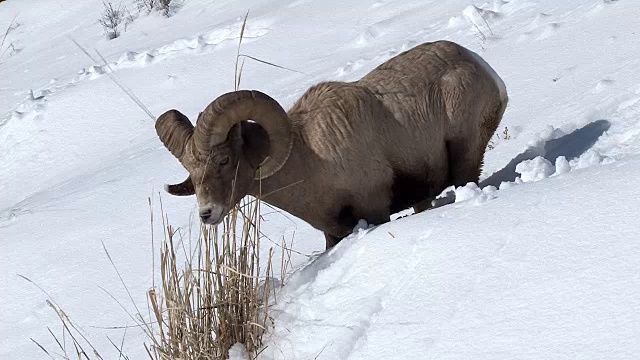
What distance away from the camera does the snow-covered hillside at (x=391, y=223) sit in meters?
3.71

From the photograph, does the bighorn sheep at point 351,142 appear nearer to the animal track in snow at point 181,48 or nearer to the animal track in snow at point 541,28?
the animal track in snow at point 541,28

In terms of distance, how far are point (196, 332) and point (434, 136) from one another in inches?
80.4

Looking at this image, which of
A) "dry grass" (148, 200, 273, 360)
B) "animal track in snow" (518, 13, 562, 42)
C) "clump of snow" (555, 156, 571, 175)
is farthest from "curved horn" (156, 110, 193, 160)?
"animal track in snow" (518, 13, 562, 42)

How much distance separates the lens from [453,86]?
5977mm

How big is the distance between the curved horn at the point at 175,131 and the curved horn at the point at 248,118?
6.8 inches

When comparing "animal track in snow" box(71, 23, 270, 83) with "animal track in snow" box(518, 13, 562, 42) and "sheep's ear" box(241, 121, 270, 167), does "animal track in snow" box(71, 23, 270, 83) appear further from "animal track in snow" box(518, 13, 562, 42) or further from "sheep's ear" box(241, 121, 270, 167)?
"sheep's ear" box(241, 121, 270, 167)

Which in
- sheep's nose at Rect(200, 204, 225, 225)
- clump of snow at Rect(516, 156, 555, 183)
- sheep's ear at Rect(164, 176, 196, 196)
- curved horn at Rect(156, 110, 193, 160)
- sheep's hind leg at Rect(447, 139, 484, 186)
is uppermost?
curved horn at Rect(156, 110, 193, 160)

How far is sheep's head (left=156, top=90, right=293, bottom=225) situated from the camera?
518 centimetres

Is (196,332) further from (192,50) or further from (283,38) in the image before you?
(192,50)

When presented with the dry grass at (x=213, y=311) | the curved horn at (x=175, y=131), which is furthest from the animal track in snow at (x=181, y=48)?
the dry grass at (x=213, y=311)

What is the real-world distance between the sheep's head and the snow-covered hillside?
591 mm

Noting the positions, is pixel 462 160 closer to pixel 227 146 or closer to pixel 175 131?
pixel 227 146

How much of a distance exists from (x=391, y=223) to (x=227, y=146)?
3.33 ft

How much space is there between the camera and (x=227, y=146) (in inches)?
210
